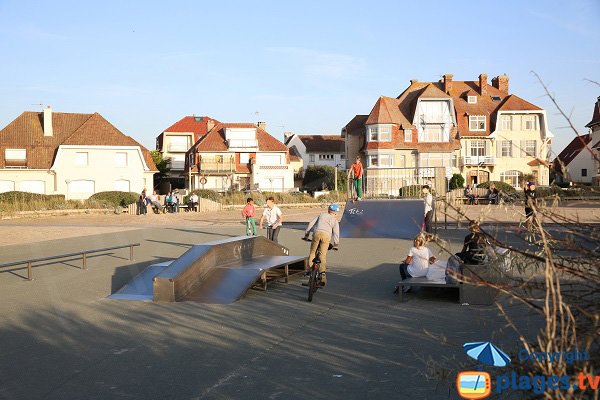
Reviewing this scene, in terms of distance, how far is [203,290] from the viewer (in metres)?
12.3

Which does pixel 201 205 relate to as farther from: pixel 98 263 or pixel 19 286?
pixel 19 286

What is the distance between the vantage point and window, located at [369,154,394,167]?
72.7 m

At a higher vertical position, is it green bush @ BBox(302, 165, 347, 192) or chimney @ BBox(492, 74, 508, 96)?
chimney @ BBox(492, 74, 508, 96)

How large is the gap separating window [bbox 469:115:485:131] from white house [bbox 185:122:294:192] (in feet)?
64.9

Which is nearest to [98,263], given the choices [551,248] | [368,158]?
[551,248]

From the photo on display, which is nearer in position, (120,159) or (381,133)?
(120,159)

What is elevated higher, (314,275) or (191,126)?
(191,126)

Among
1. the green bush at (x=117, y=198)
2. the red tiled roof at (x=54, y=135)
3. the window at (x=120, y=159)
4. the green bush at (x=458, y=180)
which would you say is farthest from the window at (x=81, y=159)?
the green bush at (x=458, y=180)

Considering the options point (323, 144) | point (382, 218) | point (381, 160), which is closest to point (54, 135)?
point (381, 160)

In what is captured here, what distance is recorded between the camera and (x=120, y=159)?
212 feet

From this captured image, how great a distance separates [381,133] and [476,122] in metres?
9.95

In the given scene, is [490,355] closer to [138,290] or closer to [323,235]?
[323,235]

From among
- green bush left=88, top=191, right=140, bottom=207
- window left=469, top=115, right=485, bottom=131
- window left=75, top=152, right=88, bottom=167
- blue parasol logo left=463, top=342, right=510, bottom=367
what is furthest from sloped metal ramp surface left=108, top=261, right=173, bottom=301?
window left=469, top=115, right=485, bottom=131

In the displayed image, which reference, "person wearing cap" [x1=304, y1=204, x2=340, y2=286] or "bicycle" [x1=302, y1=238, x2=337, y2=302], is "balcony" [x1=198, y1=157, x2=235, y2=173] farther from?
"bicycle" [x1=302, y1=238, x2=337, y2=302]
